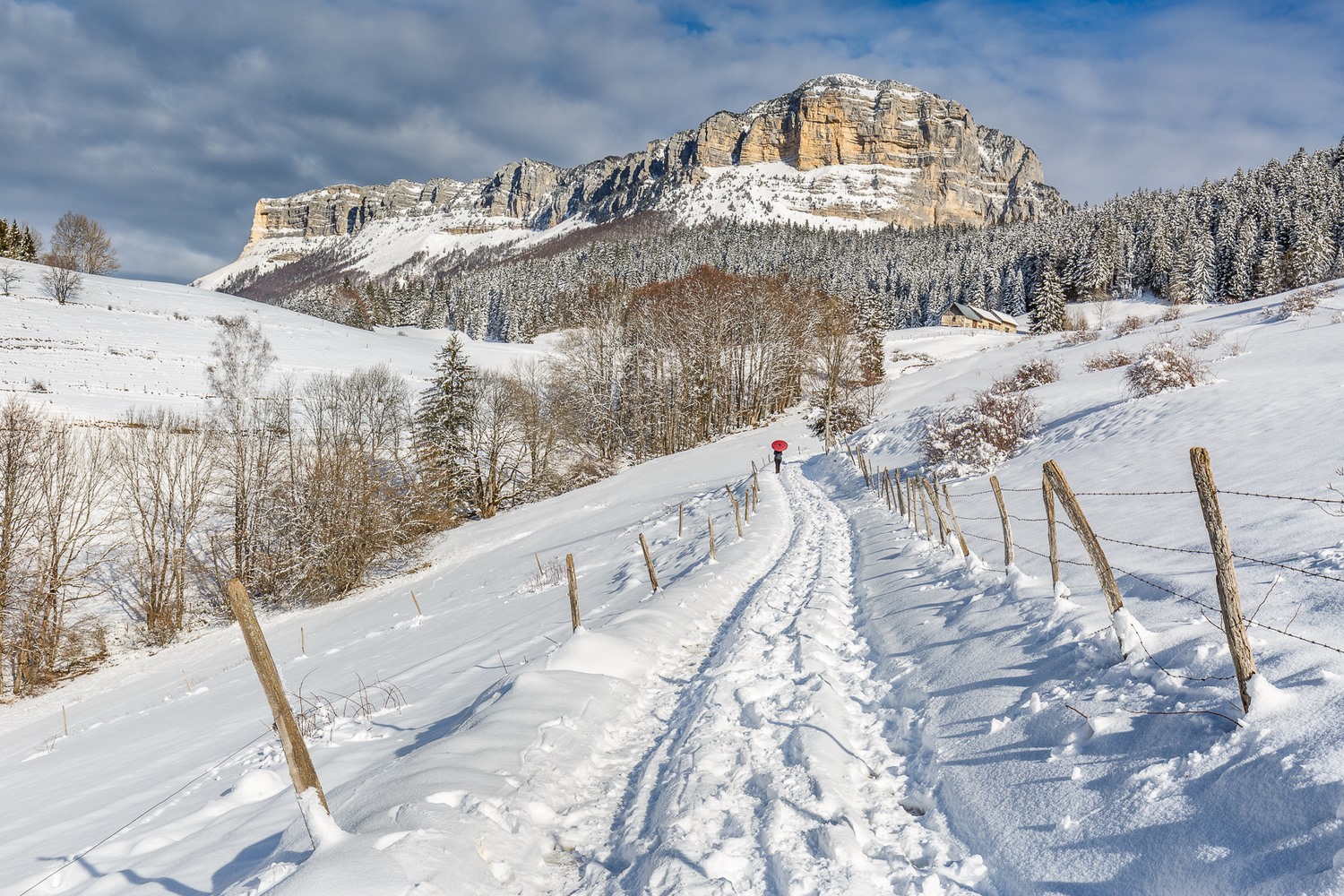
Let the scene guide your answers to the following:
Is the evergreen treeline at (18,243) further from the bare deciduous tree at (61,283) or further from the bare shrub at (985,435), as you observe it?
the bare shrub at (985,435)

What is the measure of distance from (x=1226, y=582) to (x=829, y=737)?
326 cm

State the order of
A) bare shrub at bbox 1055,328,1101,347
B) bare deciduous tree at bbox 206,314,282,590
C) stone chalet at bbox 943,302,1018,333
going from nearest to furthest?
bare deciduous tree at bbox 206,314,282,590
bare shrub at bbox 1055,328,1101,347
stone chalet at bbox 943,302,1018,333

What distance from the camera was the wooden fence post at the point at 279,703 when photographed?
13.7 ft

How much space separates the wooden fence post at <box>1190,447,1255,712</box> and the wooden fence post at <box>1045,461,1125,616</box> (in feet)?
3.63

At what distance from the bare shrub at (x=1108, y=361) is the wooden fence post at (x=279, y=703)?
33.0m

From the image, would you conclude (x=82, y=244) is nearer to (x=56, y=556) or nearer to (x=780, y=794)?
(x=56, y=556)

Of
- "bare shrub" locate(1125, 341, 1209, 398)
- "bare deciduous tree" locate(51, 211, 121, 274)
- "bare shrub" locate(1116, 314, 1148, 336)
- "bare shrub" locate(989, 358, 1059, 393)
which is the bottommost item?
"bare shrub" locate(1125, 341, 1209, 398)

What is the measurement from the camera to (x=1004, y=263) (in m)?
113

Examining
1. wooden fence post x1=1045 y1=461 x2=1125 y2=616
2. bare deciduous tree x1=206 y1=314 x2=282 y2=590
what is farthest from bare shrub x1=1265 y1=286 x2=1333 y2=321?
bare deciduous tree x1=206 y1=314 x2=282 y2=590

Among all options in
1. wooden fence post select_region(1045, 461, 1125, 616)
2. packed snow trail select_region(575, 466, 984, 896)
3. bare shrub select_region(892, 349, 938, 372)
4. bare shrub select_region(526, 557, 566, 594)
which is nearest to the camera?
packed snow trail select_region(575, 466, 984, 896)

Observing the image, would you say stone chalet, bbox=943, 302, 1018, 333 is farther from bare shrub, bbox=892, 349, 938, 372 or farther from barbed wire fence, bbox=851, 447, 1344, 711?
barbed wire fence, bbox=851, 447, 1344, 711

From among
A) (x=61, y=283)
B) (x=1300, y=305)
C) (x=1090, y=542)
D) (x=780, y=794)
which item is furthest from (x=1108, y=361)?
(x=61, y=283)

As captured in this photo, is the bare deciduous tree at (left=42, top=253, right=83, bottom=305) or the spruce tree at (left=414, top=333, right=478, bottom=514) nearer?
the spruce tree at (left=414, top=333, right=478, bottom=514)

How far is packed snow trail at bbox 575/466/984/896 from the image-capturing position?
3.86 metres
